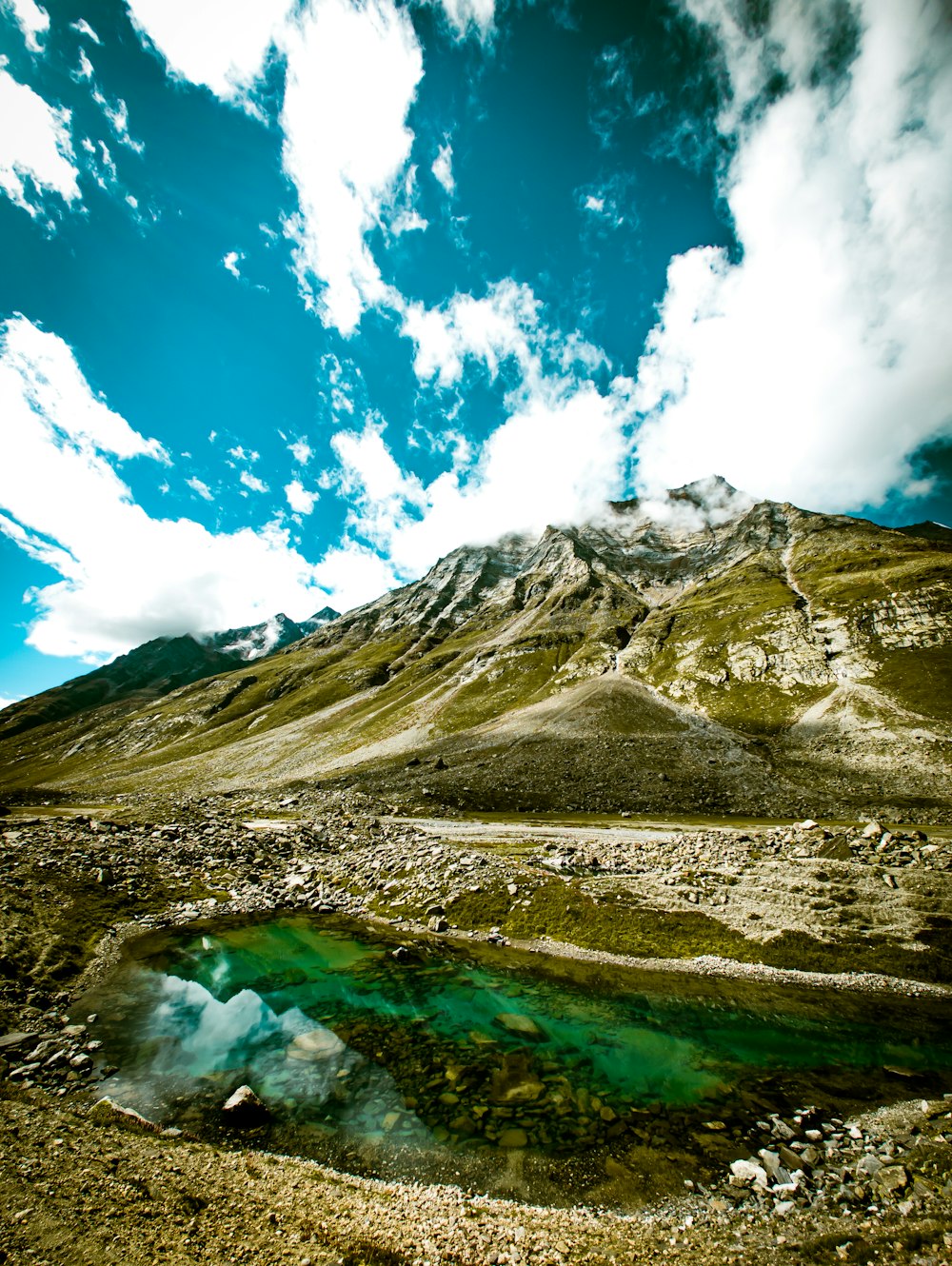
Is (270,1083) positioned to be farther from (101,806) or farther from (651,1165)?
(101,806)

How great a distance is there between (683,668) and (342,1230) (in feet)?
491

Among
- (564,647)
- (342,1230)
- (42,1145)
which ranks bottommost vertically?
(342,1230)

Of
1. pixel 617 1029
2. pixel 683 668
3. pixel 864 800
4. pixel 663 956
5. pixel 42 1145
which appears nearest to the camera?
pixel 42 1145

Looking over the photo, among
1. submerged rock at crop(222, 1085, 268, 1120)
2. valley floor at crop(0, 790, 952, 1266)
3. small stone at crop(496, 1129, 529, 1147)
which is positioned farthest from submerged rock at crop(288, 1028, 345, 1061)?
small stone at crop(496, 1129, 529, 1147)

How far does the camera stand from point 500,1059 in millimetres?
17562

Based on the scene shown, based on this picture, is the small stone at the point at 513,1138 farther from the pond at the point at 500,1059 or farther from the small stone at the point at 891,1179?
the small stone at the point at 891,1179

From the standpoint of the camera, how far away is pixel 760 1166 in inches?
496

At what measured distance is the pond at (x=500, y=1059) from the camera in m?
13.4

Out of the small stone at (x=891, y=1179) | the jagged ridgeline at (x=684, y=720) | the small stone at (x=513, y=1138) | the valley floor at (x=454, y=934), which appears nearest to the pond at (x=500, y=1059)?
the small stone at (x=513, y=1138)

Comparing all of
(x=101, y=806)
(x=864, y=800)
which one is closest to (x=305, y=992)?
(x=864, y=800)

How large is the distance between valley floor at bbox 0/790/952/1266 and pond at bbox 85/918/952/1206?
93 cm

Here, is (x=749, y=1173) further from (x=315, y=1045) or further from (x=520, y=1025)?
(x=315, y=1045)

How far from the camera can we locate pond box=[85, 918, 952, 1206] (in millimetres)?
13352

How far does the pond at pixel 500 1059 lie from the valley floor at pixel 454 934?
0.93 metres
